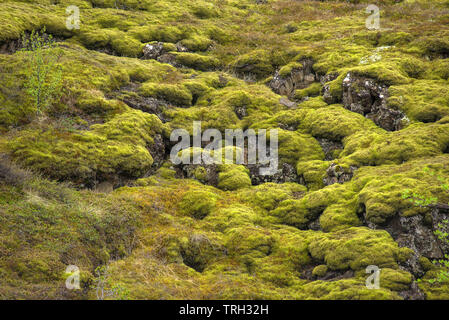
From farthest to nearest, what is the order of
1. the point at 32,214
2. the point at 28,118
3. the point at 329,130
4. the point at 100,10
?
the point at 100,10 < the point at 329,130 < the point at 28,118 < the point at 32,214

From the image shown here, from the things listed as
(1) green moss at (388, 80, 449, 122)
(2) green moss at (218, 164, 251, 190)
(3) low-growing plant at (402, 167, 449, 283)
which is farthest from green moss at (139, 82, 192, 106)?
(3) low-growing plant at (402, 167, 449, 283)

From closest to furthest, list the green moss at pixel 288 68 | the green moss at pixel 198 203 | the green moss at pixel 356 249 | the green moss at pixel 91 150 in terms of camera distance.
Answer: the green moss at pixel 356 249
the green moss at pixel 91 150
the green moss at pixel 198 203
the green moss at pixel 288 68

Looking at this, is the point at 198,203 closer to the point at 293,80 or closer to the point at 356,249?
the point at 356,249

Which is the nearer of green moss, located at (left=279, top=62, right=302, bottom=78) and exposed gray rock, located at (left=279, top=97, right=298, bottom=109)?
exposed gray rock, located at (left=279, top=97, right=298, bottom=109)

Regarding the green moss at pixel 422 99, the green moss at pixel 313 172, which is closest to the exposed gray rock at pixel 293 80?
the green moss at pixel 422 99

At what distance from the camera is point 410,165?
14.2 metres

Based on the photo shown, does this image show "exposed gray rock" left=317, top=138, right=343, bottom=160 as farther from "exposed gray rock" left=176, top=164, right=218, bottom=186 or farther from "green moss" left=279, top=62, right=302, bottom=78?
"green moss" left=279, top=62, right=302, bottom=78

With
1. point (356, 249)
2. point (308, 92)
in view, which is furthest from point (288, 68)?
point (356, 249)

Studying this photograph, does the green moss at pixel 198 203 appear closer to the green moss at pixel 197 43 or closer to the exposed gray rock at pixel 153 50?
the exposed gray rock at pixel 153 50

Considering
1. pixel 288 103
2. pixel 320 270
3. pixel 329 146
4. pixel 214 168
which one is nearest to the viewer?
pixel 320 270

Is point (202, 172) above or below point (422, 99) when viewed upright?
below
